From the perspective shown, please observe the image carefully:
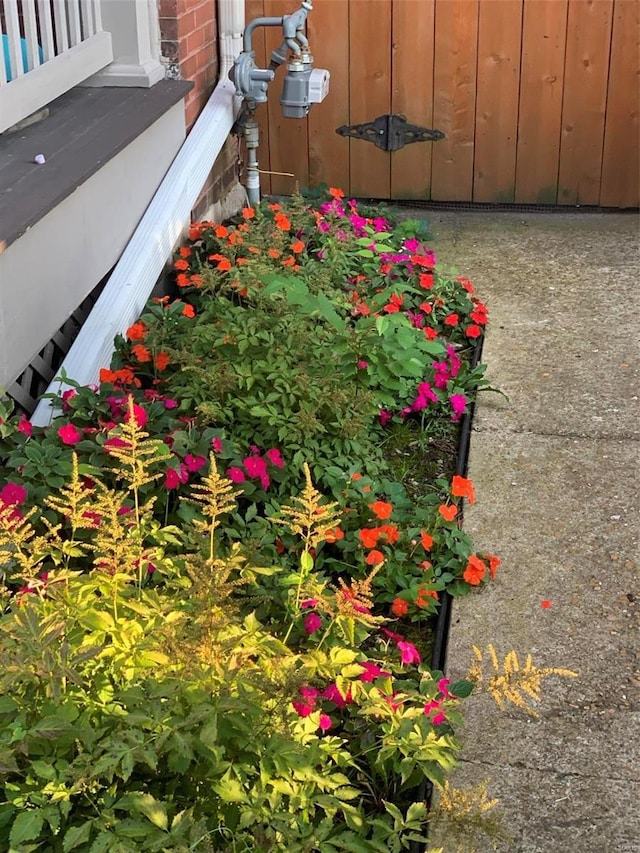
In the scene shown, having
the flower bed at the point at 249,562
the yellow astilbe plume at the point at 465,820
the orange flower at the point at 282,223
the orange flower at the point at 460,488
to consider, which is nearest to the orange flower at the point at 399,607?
the flower bed at the point at 249,562

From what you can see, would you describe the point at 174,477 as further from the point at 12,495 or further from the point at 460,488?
the point at 460,488

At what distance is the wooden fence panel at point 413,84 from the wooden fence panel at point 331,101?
0.22 meters

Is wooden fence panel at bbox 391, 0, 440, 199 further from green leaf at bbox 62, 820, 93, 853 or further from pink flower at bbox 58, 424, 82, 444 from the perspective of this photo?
green leaf at bbox 62, 820, 93, 853

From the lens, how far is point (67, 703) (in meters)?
1.69

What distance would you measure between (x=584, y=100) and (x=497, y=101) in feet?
1.27

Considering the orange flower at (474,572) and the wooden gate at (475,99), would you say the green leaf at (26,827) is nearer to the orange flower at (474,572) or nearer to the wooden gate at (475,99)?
the orange flower at (474,572)

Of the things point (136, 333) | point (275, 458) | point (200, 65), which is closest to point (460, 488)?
point (275, 458)

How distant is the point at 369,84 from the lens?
5.05 m

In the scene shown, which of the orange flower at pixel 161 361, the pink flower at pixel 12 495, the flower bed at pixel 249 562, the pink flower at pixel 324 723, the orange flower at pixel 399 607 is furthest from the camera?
the orange flower at pixel 161 361

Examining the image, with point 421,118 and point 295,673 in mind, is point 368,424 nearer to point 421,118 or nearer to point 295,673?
point 295,673

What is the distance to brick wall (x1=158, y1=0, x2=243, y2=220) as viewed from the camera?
13.1 ft

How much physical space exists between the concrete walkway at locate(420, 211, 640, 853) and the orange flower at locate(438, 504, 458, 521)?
0.48 feet

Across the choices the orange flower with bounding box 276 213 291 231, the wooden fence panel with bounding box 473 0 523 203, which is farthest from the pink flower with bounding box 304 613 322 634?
the wooden fence panel with bounding box 473 0 523 203

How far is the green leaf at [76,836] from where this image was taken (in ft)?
4.91
